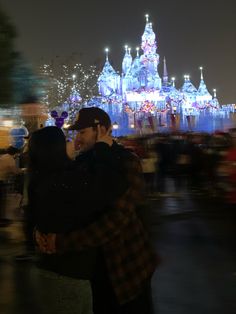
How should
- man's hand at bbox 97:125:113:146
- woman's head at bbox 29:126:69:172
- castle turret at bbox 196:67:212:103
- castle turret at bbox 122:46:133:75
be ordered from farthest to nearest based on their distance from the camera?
castle turret at bbox 196:67:212:103, castle turret at bbox 122:46:133:75, man's hand at bbox 97:125:113:146, woman's head at bbox 29:126:69:172

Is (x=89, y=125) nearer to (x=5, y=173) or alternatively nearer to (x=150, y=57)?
(x=5, y=173)

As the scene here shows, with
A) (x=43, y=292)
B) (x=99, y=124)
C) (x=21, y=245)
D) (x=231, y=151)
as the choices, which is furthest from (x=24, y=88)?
(x=99, y=124)

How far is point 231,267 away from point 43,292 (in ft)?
7.59

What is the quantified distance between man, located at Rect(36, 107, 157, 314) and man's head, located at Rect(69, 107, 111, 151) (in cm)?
5

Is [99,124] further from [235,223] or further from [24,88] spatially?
[235,223]

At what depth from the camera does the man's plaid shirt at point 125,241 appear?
8.23ft

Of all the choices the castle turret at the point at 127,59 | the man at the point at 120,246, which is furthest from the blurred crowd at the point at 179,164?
the castle turret at the point at 127,59

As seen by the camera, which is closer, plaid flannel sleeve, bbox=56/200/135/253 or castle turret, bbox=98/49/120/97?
plaid flannel sleeve, bbox=56/200/135/253

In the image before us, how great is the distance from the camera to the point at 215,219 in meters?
11.2

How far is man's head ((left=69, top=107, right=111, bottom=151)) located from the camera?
2936 millimetres

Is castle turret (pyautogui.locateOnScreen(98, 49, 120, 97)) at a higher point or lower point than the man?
higher

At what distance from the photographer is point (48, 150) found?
264cm

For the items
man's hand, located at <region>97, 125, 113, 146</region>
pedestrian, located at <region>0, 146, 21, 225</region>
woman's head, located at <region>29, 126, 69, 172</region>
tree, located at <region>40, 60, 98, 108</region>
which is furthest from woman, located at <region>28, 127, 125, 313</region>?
tree, located at <region>40, 60, 98, 108</region>

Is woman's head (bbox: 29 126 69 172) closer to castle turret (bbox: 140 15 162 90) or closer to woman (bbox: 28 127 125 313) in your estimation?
woman (bbox: 28 127 125 313)
